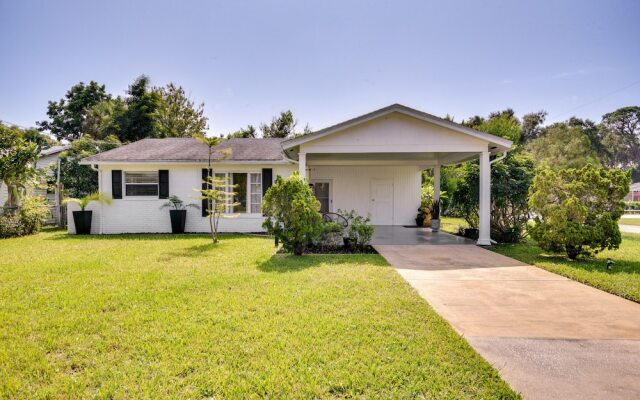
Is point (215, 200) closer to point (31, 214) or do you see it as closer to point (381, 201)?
point (31, 214)

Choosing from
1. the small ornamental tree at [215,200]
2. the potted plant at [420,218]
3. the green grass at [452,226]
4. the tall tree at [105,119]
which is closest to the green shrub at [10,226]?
the small ornamental tree at [215,200]

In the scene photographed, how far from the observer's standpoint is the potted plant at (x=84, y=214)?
1207 centimetres

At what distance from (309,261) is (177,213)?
7365mm

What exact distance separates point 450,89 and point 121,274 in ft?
52.0

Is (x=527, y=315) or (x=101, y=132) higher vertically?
(x=101, y=132)

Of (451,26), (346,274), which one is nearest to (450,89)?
(451,26)

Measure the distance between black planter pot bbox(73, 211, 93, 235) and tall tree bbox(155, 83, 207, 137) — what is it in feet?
64.0

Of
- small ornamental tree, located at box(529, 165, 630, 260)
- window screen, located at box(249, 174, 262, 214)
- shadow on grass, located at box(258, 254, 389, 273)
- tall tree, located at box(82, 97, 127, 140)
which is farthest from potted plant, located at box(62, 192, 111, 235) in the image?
tall tree, located at box(82, 97, 127, 140)

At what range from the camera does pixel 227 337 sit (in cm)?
332

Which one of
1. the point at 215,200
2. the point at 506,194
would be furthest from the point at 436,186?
the point at 215,200

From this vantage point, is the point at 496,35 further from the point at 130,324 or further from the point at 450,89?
the point at 130,324

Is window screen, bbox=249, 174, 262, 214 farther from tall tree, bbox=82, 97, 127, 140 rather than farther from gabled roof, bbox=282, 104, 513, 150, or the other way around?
tall tree, bbox=82, 97, 127, 140

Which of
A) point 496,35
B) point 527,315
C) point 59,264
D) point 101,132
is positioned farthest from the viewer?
point 101,132

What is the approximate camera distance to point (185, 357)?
2947 mm
